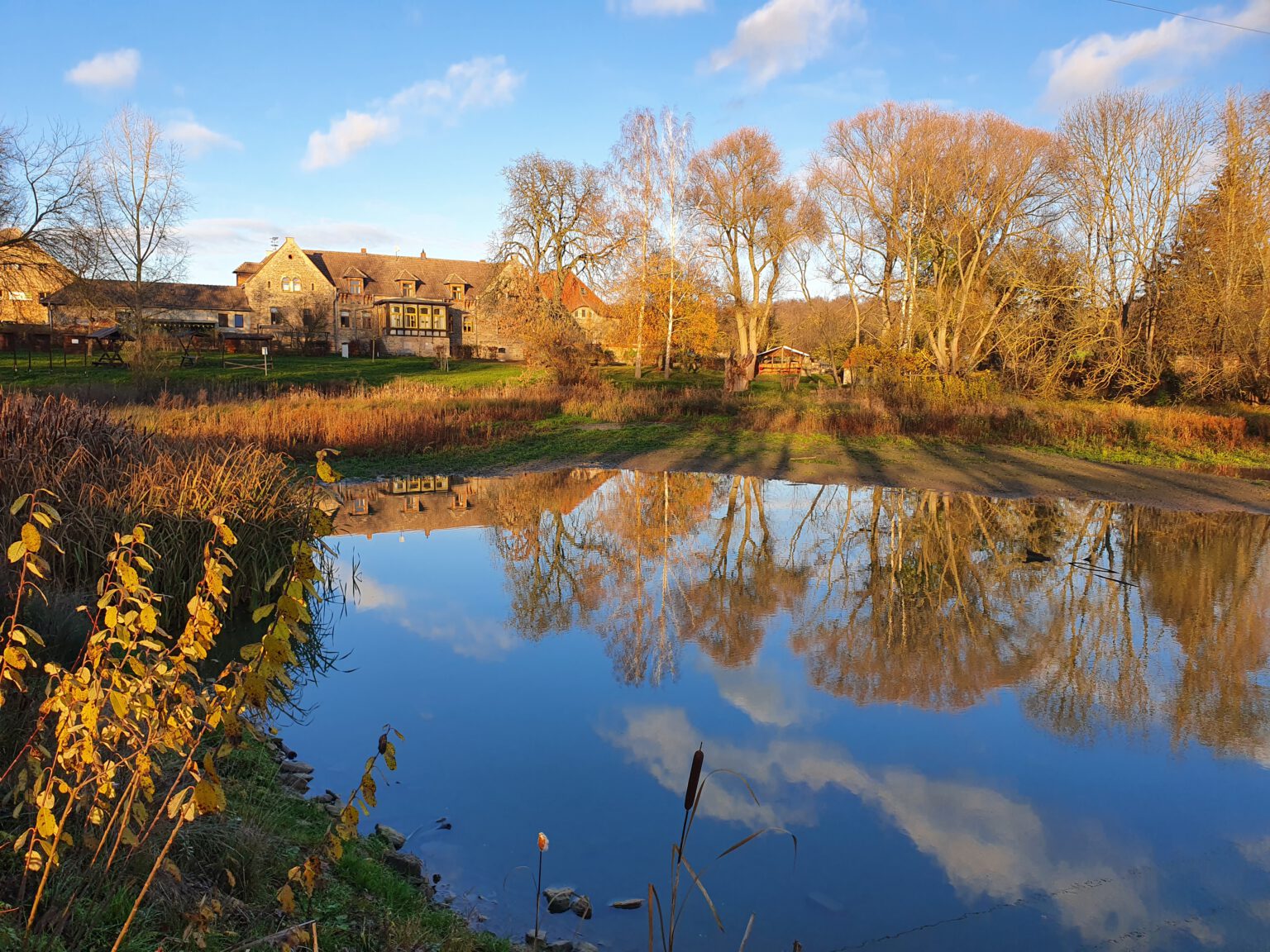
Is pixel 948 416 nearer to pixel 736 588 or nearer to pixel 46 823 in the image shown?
pixel 736 588

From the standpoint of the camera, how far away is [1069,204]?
3162 centimetres

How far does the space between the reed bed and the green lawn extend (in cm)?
2001

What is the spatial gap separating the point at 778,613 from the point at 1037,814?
376 centimetres

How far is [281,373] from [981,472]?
32.3 metres

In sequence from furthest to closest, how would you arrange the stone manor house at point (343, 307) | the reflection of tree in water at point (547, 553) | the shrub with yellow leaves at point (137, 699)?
the stone manor house at point (343, 307), the reflection of tree in water at point (547, 553), the shrub with yellow leaves at point (137, 699)

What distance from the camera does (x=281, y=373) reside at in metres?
39.5

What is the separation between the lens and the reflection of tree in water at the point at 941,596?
6.69m

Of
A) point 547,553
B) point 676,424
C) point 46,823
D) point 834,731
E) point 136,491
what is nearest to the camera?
point 46,823

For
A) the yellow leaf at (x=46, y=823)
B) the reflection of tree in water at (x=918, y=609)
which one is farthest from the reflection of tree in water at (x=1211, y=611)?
the yellow leaf at (x=46, y=823)

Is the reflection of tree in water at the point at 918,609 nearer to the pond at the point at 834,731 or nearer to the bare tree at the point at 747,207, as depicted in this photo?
the pond at the point at 834,731

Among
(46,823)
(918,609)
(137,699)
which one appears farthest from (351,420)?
(46,823)

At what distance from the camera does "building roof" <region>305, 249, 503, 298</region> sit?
6331 cm

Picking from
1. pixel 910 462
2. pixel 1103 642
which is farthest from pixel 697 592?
pixel 910 462

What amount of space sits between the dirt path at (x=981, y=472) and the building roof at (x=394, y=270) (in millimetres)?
46325
